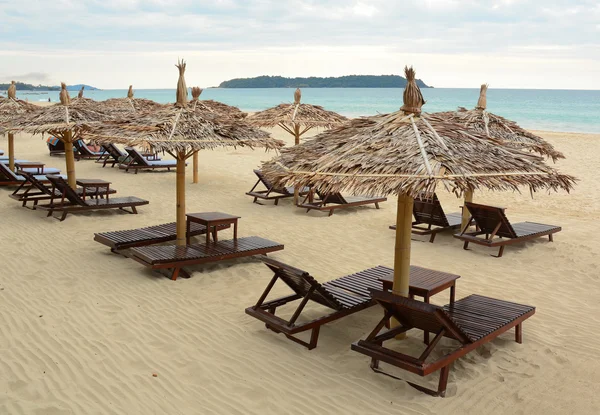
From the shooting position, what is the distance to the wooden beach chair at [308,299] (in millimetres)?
4785

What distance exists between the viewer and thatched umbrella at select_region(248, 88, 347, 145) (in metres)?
12.7

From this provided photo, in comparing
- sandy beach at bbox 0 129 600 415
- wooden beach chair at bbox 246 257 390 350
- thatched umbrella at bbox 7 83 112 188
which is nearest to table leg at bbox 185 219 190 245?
sandy beach at bbox 0 129 600 415

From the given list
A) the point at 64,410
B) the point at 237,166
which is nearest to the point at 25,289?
the point at 64,410

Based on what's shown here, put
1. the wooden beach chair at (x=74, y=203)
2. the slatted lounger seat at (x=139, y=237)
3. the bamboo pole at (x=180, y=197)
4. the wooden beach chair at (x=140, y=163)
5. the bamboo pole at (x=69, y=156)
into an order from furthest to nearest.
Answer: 1. the wooden beach chair at (x=140, y=163)
2. the bamboo pole at (x=69, y=156)
3. the wooden beach chair at (x=74, y=203)
4. the slatted lounger seat at (x=139, y=237)
5. the bamboo pole at (x=180, y=197)

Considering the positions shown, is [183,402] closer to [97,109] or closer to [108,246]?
[108,246]

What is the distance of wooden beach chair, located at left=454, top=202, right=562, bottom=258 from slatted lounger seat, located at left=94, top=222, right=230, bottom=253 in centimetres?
375

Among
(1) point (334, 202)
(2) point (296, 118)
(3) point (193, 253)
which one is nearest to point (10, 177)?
(2) point (296, 118)

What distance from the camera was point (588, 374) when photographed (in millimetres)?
4500

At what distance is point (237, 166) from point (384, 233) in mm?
9648

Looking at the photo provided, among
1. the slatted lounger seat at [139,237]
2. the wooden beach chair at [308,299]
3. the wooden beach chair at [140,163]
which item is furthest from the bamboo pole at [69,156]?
the wooden beach chair at [308,299]

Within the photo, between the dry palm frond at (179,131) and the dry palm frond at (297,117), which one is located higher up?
the dry palm frond at (297,117)

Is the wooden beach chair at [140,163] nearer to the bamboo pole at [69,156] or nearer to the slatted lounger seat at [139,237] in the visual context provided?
the bamboo pole at [69,156]

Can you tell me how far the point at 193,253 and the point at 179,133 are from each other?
5.28ft

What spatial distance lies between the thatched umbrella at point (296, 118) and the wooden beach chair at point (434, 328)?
831 cm
